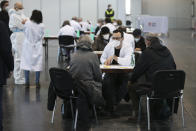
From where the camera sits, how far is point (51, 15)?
22.6 metres

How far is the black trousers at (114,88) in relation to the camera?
607 cm

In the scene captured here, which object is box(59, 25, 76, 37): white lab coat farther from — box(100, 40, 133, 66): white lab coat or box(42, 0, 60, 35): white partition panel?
box(42, 0, 60, 35): white partition panel

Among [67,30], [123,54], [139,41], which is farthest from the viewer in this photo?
[67,30]

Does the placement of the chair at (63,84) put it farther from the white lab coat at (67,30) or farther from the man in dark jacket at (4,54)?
the white lab coat at (67,30)

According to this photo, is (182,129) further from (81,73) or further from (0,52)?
(0,52)

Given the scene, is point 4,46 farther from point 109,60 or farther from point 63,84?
point 109,60

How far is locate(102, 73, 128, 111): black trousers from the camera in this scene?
6.07 metres

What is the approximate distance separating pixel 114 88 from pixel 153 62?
1089 mm

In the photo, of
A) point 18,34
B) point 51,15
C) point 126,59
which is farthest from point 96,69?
point 51,15

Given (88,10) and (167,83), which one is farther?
(88,10)

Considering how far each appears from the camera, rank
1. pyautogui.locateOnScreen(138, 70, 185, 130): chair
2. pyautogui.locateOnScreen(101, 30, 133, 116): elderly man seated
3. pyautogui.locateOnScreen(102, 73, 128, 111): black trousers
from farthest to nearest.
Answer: pyautogui.locateOnScreen(101, 30, 133, 116): elderly man seated < pyautogui.locateOnScreen(102, 73, 128, 111): black trousers < pyautogui.locateOnScreen(138, 70, 185, 130): chair

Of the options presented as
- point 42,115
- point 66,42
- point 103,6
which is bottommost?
point 42,115

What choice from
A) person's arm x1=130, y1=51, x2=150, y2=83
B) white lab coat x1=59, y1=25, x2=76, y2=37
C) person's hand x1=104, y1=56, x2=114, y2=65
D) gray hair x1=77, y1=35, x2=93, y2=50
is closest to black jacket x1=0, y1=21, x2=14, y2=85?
gray hair x1=77, y1=35, x2=93, y2=50

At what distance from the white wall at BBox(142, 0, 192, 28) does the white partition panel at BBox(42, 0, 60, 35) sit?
11.9 m
